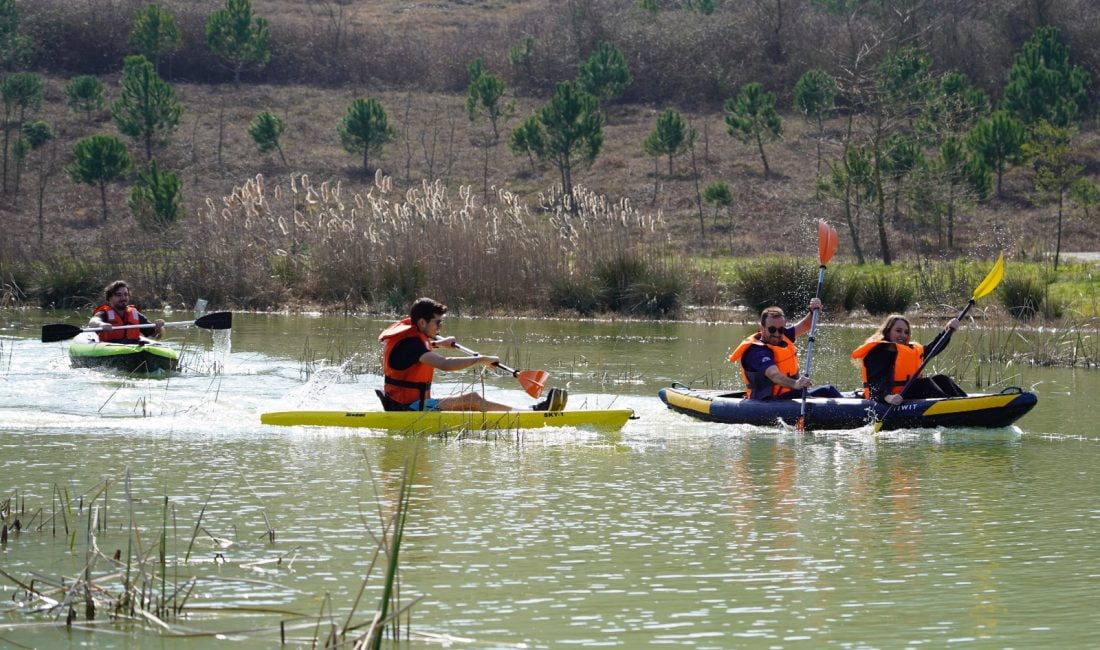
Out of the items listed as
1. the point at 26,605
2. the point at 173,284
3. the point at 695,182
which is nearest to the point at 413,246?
the point at 173,284

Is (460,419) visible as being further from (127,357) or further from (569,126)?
(569,126)

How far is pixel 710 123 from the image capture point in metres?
49.5

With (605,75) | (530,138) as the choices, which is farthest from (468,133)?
(530,138)

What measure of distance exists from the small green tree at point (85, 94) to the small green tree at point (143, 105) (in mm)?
2967

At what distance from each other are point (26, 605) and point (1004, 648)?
12.4 ft

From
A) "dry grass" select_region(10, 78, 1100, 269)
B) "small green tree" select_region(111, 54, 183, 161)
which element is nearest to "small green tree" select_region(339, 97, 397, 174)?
"dry grass" select_region(10, 78, 1100, 269)

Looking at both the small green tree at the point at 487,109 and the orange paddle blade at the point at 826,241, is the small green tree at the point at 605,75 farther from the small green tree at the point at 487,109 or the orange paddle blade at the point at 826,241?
the orange paddle blade at the point at 826,241

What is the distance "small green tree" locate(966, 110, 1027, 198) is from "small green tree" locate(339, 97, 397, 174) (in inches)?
604

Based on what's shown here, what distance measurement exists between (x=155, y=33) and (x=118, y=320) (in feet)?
113

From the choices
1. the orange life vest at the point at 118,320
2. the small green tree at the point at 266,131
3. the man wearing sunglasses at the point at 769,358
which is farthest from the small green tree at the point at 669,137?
the man wearing sunglasses at the point at 769,358

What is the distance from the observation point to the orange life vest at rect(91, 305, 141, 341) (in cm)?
1549

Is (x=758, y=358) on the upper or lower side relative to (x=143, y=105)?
lower

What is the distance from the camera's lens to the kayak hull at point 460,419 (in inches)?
459

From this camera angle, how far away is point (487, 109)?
4700cm
